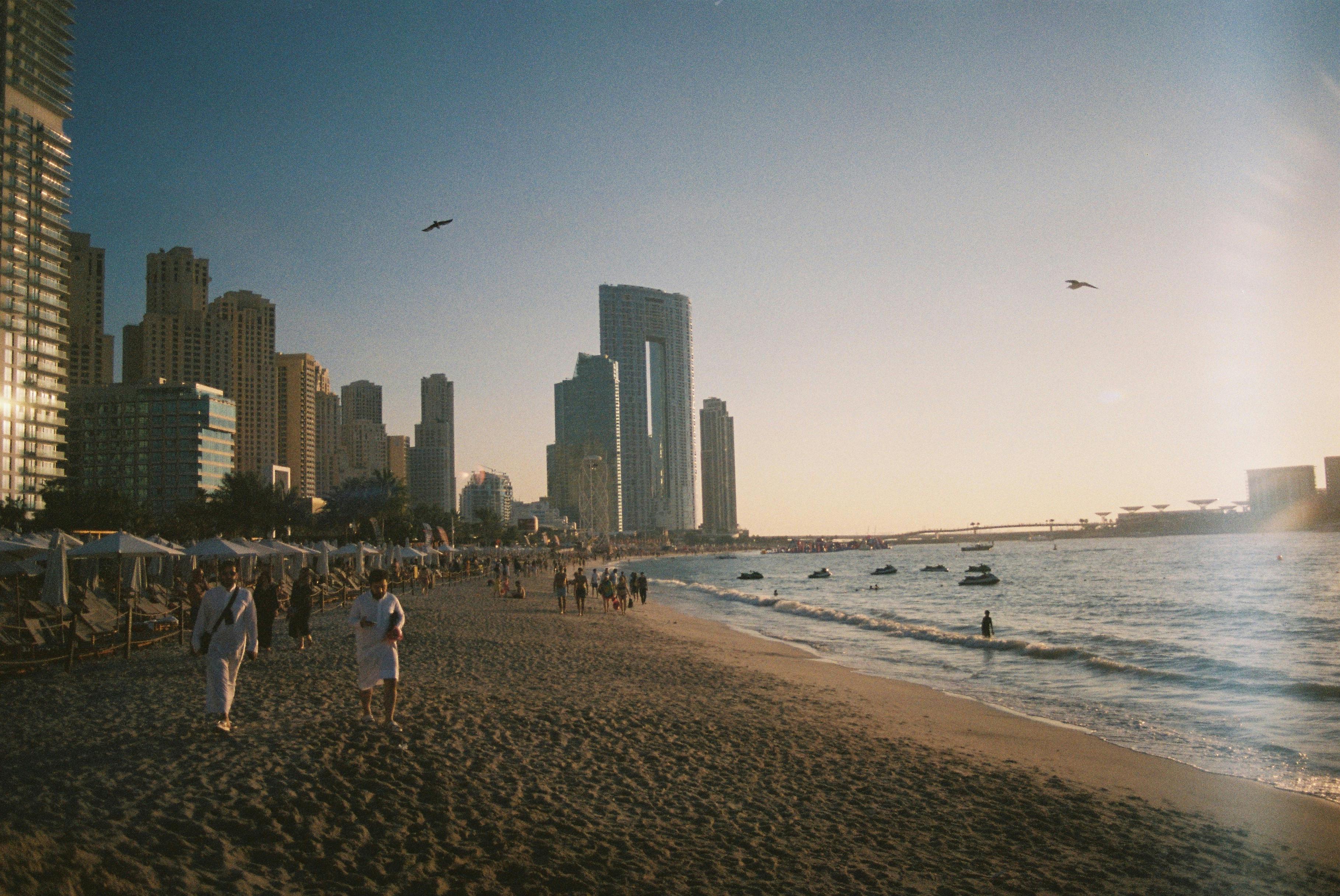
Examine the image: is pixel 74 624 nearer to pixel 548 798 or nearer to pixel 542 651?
pixel 542 651

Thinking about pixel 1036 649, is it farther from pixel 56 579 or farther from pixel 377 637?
pixel 56 579

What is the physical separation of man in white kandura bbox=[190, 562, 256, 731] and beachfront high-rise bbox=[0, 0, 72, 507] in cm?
9975

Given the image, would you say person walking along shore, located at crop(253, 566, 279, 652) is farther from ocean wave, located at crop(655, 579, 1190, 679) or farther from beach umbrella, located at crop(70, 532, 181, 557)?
ocean wave, located at crop(655, 579, 1190, 679)

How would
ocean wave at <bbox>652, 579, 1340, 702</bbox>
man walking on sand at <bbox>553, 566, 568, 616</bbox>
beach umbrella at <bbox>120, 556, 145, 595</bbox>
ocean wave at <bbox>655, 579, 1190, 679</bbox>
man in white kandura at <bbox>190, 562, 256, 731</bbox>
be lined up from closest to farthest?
1. man in white kandura at <bbox>190, 562, 256, 731</bbox>
2. ocean wave at <bbox>652, 579, 1340, 702</bbox>
3. beach umbrella at <bbox>120, 556, 145, 595</bbox>
4. ocean wave at <bbox>655, 579, 1190, 679</bbox>
5. man walking on sand at <bbox>553, 566, 568, 616</bbox>

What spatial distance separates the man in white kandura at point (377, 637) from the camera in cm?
825

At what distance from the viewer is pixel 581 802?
273 inches

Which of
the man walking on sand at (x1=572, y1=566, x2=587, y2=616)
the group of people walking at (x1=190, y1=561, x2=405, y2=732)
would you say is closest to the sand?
the group of people walking at (x1=190, y1=561, x2=405, y2=732)

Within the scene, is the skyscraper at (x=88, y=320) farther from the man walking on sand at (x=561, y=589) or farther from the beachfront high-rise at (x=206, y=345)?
the man walking on sand at (x=561, y=589)

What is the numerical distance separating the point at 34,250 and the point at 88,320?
10759cm

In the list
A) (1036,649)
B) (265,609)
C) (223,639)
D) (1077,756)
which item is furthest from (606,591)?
(223,639)

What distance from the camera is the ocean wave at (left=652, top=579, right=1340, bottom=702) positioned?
641 inches

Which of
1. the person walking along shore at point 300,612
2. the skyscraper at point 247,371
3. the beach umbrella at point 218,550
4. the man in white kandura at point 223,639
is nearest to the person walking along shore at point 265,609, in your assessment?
the person walking along shore at point 300,612

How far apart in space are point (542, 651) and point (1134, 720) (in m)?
10.9

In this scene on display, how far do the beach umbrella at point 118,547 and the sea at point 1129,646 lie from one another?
15498 millimetres
